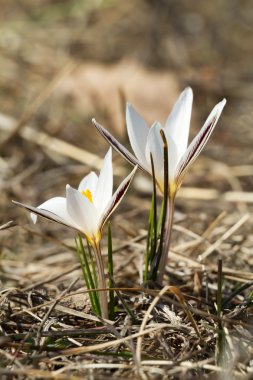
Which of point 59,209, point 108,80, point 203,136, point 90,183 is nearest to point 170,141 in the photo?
point 203,136

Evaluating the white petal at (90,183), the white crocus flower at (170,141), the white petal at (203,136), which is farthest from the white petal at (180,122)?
the white petal at (90,183)

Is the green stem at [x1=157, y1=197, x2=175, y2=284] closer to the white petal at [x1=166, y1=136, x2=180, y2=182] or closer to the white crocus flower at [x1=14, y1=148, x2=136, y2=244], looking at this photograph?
the white petal at [x1=166, y1=136, x2=180, y2=182]

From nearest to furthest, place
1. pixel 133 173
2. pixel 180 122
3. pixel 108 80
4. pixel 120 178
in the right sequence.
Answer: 1. pixel 133 173
2. pixel 180 122
3. pixel 120 178
4. pixel 108 80

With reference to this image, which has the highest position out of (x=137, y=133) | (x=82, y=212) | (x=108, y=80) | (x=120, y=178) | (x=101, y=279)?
(x=108, y=80)

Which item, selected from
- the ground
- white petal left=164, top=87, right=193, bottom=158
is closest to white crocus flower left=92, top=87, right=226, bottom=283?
white petal left=164, top=87, right=193, bottom=158

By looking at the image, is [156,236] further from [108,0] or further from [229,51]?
[108,0]

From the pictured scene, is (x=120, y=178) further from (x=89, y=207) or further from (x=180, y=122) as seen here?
(x=89, y=207)

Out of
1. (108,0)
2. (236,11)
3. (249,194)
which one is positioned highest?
(108,0)

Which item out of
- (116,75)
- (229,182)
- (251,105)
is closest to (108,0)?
(116,75)
